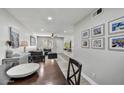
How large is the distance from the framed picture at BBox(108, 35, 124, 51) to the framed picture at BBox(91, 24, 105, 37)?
33 cm

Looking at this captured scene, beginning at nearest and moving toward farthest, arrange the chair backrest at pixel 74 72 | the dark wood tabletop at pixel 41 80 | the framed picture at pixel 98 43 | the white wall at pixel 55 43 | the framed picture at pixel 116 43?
the dark wood tabletop at pixel 41 80 → the chair backrest at pixel 74 72 → the framed picture at pixel 116 43 → the framed picture at pixel 98 43 → the white wall at pixel 55 43

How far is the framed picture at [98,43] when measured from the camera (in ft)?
7.03

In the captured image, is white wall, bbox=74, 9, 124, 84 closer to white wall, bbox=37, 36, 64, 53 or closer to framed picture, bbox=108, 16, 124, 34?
framed picture, bbox=108, 16, 124, 34

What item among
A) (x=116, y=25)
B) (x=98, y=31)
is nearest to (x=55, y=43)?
(x=98, y=31)

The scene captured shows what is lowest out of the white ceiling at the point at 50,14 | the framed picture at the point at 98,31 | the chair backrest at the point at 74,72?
the chair backrest at the point at 74,72

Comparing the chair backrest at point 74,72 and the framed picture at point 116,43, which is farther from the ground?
the framed picture at point 116,43

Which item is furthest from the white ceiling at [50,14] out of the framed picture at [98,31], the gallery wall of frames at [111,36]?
the gallery wall of frames at [111,36]

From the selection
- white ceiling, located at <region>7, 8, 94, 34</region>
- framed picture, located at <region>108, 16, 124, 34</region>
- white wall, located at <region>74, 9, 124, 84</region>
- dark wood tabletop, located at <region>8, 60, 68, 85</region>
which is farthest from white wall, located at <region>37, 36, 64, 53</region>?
dark wood tabletop, located at <region>8, 60, 68, 85</region>

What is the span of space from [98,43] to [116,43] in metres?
0.59

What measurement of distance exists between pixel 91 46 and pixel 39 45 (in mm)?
8364

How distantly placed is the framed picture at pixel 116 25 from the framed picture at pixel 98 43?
346 millimetres

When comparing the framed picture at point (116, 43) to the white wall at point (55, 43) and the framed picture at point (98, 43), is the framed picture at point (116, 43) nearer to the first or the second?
the framed picture at point (98, 43)

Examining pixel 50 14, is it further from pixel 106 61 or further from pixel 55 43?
pixel 55 43

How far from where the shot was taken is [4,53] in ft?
8.46
